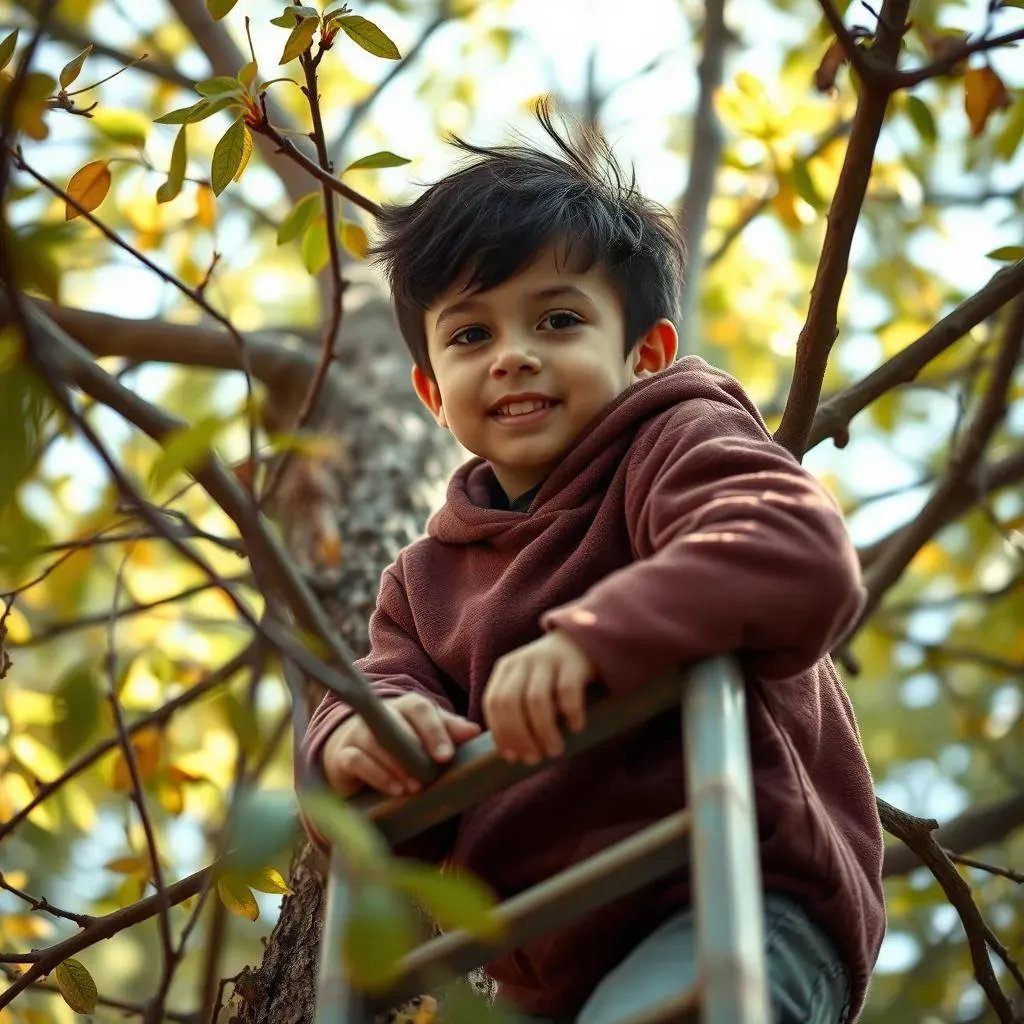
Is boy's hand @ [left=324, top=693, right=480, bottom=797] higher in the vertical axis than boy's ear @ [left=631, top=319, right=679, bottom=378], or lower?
lower

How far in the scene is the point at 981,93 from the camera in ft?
8.53

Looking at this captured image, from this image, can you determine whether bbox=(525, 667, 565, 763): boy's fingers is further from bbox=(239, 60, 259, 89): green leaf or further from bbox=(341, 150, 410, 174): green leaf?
bbox=(239, 60, 259, 89): green leaf

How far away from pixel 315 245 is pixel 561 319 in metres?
0.67

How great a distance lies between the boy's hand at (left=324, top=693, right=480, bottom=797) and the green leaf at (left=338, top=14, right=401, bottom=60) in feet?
3.06

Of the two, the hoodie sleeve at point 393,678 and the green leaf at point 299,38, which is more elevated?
the green leaf at point 299,38

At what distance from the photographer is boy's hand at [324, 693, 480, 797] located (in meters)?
1.48

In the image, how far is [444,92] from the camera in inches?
223

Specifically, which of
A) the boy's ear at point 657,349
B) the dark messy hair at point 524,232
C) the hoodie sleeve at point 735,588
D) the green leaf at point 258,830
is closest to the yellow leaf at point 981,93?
the dark messy hair at point 524,232

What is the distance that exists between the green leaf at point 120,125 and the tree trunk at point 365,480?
2.79 ft

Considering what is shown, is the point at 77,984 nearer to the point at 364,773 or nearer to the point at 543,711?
the point at 364,773

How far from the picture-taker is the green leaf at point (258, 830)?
1080mm

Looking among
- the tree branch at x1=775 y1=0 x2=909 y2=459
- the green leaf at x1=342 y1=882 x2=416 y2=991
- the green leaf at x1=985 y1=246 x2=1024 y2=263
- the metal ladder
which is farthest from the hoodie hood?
the green leaf at x1=342 y1=882 x2=416 y2=991

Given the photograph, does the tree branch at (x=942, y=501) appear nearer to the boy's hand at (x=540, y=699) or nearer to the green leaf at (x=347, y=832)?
the boy's hand at (x=540, y=699)

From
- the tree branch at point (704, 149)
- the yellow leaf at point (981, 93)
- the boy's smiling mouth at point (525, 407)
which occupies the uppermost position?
the tree branch at point (704, 149)
